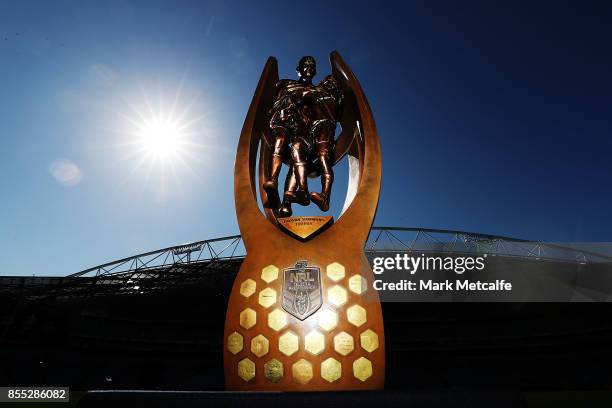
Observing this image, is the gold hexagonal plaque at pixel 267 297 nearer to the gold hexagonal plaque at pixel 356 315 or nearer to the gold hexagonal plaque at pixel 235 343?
the gold hexagonal plaque at pixel 235 343

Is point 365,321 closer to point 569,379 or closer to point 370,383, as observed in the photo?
point 370,383

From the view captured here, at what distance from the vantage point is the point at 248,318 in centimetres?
818

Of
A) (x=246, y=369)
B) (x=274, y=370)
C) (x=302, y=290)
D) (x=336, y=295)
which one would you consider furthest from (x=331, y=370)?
(x=246, y=369)

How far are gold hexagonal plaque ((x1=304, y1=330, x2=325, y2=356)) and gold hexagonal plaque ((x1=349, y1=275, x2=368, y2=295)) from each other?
0.97 m

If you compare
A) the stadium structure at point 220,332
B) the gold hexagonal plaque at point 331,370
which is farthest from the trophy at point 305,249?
the stadium structure at point 220,332

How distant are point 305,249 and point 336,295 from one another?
1.03m

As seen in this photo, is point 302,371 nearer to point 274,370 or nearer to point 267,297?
point 274,370

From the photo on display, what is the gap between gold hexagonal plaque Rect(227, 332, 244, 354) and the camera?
8.13 m

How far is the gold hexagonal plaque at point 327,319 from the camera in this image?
7805mm

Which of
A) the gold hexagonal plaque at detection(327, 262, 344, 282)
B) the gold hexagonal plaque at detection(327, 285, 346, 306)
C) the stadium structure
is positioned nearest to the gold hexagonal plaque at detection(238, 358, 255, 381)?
the gold hexagonal plaque at detection(327, 285, 346, 306)

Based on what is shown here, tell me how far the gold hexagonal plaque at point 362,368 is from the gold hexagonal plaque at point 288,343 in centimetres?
104

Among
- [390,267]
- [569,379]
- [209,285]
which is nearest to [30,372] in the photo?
[209,285]

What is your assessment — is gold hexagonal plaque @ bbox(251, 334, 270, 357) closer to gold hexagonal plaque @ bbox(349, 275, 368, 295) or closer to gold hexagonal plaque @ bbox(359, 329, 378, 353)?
gold hexagonal plaque @ bbox(359, 329, 378, 353)

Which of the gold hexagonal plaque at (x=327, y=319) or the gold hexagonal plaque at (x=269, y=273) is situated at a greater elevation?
the gold hexagonal plaque at (x=269, y=273)
